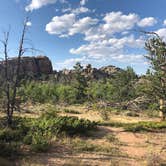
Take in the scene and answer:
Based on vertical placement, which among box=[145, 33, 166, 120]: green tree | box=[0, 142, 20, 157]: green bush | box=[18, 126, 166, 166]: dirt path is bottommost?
box=[18, 126, 166, 166]: dirt path

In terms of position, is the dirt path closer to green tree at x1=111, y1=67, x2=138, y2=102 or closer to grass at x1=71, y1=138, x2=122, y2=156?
grass at x1=71, y1=138, x2=122, y2=156

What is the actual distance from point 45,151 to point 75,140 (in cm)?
245

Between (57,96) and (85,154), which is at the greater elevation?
(57,96)

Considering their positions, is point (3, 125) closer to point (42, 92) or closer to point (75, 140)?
point (75, 140)

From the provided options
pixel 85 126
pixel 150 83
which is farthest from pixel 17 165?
pixel 150 83

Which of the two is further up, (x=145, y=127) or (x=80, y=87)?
(x=80, y=87)

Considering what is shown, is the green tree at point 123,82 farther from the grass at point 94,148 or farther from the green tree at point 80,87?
the grass at point 94,148

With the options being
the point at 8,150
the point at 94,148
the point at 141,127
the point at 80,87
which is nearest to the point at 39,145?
the point at 8,150

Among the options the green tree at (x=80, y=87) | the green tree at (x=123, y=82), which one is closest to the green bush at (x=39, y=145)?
the green tree at (x=123, y=82)

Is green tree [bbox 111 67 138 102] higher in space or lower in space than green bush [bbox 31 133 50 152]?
higher

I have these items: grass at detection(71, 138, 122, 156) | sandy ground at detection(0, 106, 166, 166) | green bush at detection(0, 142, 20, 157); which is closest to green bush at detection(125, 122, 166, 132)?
sandy ground at detection(0, 106, 166, 166)

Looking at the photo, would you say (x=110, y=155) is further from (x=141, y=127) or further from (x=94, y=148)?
(x=141, y=127)

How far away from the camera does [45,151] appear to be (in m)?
10.9

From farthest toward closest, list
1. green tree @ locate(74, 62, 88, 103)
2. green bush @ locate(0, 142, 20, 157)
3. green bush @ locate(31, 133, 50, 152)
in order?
1. green tree @ locate(74, 62, 88, 103)
2. green bush @ locate(31, 133, 50, 152)
3. green bush @ locate(0, 142, 20, 157)
